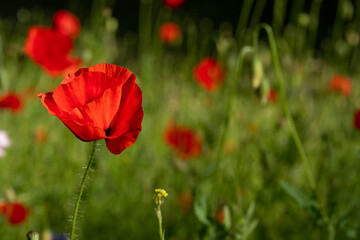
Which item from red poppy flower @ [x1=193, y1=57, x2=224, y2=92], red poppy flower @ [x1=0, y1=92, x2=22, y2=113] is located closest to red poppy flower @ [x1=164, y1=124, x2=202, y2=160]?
red poppy flower @ [x1=193, y1=57, x2=224, y2=92]

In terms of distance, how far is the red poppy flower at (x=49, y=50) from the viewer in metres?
1.39

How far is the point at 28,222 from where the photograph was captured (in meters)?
1.39

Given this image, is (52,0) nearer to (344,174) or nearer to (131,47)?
(131,47)

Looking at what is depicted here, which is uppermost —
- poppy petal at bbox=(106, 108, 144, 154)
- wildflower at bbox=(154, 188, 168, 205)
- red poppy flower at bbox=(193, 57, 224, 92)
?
poppy petal at bbox=(106, 108, 144, 154)

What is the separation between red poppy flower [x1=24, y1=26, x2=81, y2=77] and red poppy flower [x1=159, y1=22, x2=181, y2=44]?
995 mm

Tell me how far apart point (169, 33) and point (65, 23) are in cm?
60

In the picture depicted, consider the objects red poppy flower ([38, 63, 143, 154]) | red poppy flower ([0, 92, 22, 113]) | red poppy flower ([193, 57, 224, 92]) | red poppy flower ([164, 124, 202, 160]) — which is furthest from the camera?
red poppy flower ([193, 57, 224, 92])

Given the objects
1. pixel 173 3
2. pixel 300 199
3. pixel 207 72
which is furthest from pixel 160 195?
pixel 173 3

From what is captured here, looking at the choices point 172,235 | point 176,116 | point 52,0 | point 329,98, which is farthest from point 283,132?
point 52,0

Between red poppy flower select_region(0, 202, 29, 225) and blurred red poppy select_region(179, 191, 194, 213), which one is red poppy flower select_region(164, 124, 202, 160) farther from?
red poppy flower select_region(0, 202, 29, 225)

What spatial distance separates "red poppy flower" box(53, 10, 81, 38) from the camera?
6.70 feet

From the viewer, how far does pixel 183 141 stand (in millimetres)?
1601

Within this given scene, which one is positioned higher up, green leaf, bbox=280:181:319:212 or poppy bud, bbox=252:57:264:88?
poppy bud, bbox=252:57:264:88

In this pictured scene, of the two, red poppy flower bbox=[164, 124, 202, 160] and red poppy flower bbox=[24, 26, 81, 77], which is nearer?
red poppy flower bbox=[24, 26, 81, 77]
